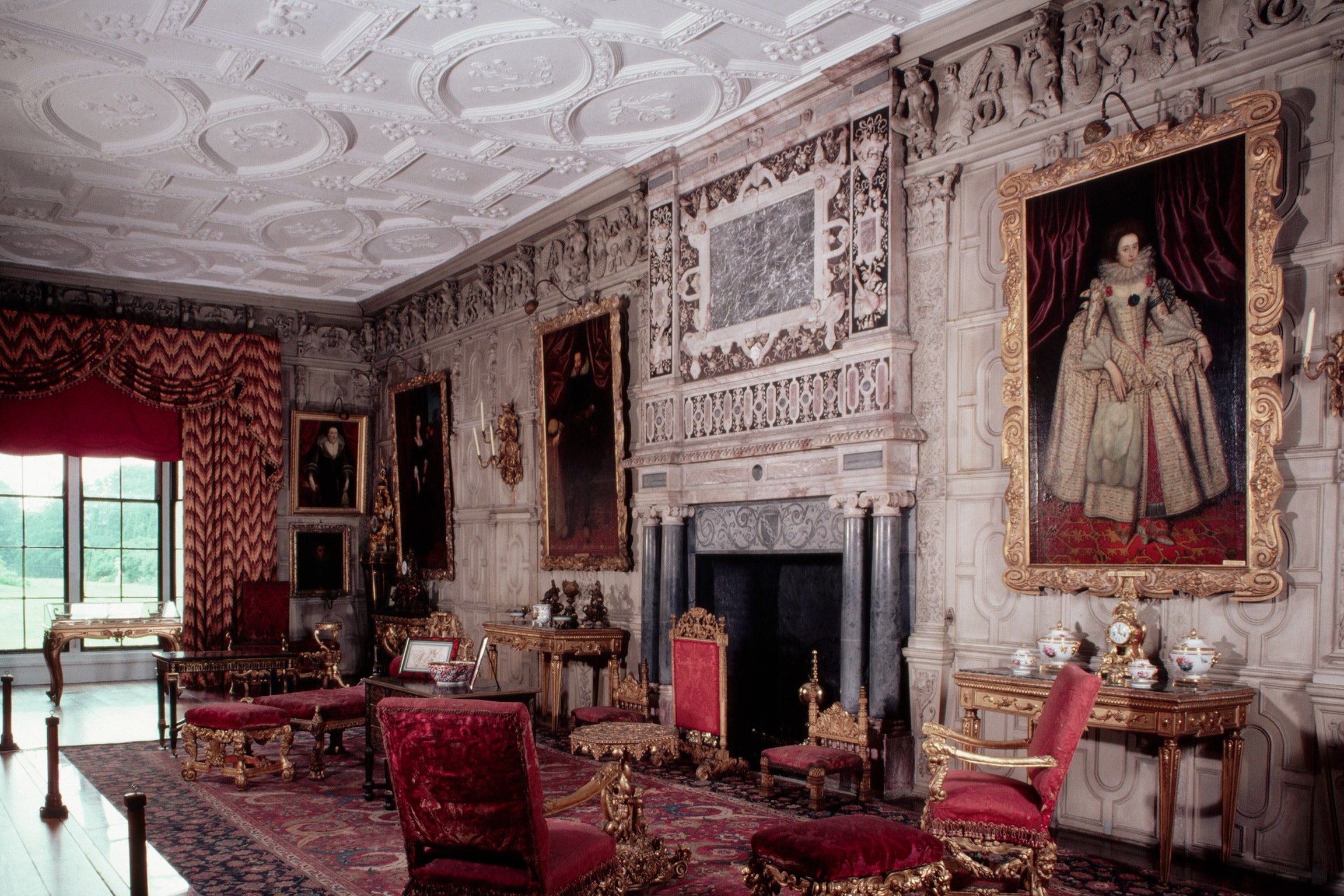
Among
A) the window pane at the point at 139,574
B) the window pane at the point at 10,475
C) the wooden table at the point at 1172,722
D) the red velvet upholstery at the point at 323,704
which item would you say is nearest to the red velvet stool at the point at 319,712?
the red velvet upholstery at the point at 323,704

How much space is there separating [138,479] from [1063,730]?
38.4 ft

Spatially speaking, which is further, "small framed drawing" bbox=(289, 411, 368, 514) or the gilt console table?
"small framed drawing" bbox=(289, 411, 368, 514)

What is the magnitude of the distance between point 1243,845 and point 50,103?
8276 millimetres

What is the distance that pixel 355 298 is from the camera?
13445mm

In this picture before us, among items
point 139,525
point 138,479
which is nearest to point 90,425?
point 138,479

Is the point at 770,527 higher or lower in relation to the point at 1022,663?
higher

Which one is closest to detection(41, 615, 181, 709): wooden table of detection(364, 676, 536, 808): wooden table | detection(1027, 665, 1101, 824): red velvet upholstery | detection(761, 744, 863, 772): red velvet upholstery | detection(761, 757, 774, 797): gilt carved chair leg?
detection(364, 676, 536, 808): wooden table

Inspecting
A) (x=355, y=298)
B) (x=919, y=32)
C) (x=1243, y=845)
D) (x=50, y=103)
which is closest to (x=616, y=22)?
(x=919, y=32)

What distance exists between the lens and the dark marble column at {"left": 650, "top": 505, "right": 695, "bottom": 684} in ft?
26.3

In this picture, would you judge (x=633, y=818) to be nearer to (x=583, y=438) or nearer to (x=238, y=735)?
(x=238, y=735)

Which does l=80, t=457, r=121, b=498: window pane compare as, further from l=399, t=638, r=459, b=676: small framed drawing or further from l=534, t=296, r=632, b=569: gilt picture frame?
l=399, t=638, r=459, b=676: small framed drawing

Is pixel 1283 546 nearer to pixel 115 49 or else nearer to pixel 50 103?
pixel 115 49

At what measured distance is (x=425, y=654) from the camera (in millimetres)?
6738

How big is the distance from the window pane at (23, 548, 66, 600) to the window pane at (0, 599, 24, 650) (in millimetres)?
180
